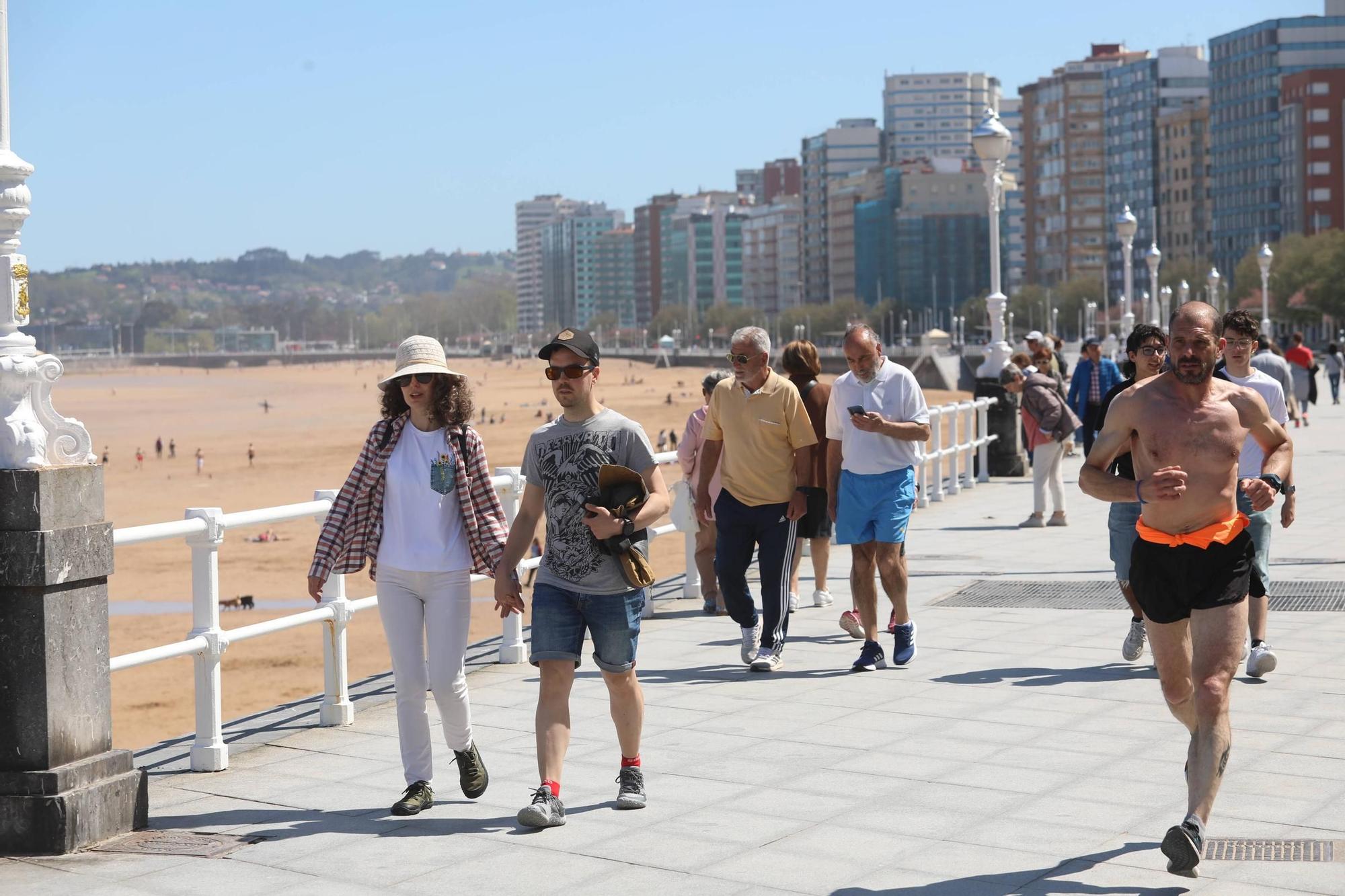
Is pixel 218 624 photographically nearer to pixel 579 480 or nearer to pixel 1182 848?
pixel 579 480

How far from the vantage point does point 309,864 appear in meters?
5.78

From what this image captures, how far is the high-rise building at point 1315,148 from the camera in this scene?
136000 millimetres

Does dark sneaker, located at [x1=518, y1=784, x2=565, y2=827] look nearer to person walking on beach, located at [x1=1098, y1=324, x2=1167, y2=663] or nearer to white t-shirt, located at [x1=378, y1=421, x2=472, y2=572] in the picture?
white t-shirt, located at [x1=378, y1=421, x2=472, y2=572]

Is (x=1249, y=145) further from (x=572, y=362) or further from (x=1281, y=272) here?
(x=572, y=362)

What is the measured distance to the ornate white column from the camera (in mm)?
5957

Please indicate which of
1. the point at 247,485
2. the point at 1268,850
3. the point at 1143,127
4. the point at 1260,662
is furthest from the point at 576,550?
the point at 1143,127

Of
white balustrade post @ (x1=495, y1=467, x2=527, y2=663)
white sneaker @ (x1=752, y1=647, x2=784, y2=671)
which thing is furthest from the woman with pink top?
white sneaker @ (x1=752, y1=647, x2=784, y2=671)

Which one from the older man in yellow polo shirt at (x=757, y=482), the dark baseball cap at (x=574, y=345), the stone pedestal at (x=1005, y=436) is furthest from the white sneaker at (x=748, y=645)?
the stone pedestal at (x=1005, y=436)

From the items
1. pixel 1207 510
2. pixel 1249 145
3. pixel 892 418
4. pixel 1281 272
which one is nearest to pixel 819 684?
pixel 892 418

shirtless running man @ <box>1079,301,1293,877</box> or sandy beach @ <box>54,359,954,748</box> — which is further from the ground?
shirtless running man @ <box>1079,301,1293,877</box>

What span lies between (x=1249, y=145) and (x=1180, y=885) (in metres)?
152

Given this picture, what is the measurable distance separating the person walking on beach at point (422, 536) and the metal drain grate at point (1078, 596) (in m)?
5.67

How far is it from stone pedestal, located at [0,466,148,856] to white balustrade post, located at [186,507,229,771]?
1.14 m

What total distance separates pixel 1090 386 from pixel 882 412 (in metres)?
5.88
